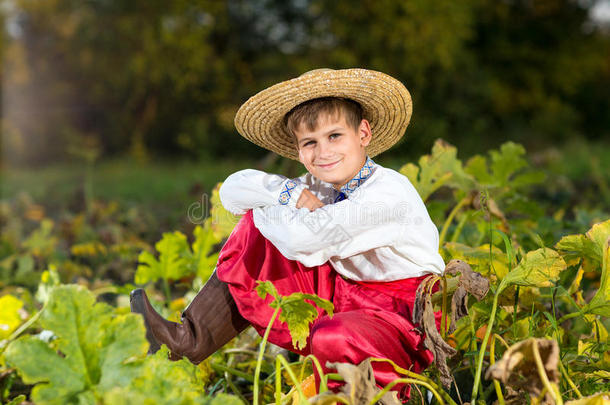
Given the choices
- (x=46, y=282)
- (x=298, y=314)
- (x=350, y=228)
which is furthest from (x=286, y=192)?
(x=46, y=282)

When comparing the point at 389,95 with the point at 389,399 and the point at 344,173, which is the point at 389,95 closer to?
the point at 344,173

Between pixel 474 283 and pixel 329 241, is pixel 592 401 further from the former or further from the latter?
pixel 329 241

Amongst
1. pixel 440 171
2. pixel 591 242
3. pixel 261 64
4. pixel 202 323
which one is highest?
pixel 261 64

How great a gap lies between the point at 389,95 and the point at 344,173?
0.28 m

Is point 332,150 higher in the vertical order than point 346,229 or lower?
higher

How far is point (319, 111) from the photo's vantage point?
1.59m

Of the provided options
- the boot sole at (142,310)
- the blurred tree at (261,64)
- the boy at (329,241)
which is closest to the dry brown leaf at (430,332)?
the boy at (329,241)

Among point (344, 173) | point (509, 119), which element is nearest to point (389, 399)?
point (344, 173)

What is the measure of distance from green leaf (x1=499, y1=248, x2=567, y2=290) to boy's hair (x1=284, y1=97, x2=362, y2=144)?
57cm

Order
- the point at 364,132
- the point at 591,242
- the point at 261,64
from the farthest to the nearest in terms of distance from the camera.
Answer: the point at 261,64 → the point at 364,132 → the point at 591,242

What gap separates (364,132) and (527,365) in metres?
0.83

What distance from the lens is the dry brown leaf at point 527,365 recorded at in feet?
3.34

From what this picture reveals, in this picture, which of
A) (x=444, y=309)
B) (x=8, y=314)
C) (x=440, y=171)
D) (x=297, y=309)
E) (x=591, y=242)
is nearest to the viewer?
(x=297, y=309)

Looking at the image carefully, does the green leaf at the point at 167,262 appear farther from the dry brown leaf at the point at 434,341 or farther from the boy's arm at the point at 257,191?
the dry brown leaf at the point at 434,341
